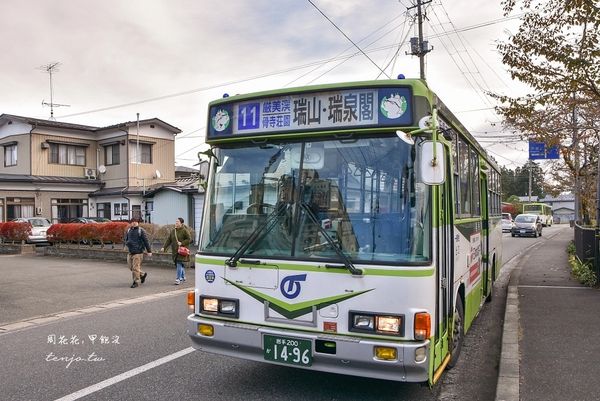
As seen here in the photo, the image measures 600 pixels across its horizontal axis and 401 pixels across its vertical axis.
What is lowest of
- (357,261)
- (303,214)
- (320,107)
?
(357,261)

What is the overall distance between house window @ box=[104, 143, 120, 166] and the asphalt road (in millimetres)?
27635

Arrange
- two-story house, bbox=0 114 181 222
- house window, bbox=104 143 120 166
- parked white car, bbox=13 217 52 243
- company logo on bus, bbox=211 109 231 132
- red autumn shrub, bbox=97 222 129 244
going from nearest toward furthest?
company logo on bus, bbox=211 109 231 132 → red autumn shrub, bbox=97 222 129 244 → parked white car, bbox=13 217 52 243 → two-story house, bbox=0 114 181 222 → house window, bbox=104 143 120 166

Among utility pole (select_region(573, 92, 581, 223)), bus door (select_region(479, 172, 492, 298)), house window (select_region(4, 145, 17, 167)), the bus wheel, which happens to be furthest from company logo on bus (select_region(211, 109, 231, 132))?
house window (select_region(4, 145, 17, 167))

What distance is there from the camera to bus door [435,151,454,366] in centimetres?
450

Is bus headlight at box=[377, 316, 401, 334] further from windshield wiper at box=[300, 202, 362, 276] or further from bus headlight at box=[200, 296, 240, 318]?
bus headlight at box=[200, 296, 240, 318]

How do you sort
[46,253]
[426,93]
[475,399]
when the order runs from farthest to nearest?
[46,253] < [475,399] < [426,93]

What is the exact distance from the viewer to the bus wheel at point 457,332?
5668 mm

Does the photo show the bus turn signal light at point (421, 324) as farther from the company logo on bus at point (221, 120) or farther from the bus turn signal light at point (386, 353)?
the company logo on bus at point (221, 120)

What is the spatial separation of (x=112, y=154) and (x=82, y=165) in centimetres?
233

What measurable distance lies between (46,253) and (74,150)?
1613 centimetres

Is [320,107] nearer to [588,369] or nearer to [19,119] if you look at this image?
[588,369]

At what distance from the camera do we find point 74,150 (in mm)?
36250

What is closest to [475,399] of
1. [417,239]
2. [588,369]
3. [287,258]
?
[588,369]

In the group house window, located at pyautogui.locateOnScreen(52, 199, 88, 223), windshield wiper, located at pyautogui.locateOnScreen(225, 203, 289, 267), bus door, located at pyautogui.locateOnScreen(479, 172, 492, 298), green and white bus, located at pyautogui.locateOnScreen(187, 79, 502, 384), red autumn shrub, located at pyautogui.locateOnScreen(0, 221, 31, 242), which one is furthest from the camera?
house window, located at pyautogui.locateOnScreen(52, 199, 88, 223)
